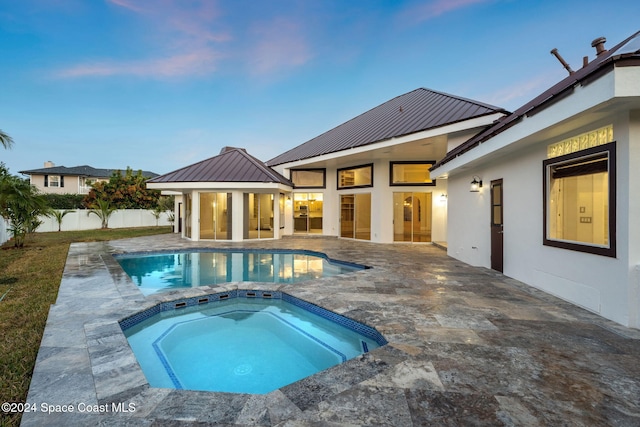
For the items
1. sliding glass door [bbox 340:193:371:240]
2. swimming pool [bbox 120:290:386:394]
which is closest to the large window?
sliding glass door [bbox 340:193:371:240]

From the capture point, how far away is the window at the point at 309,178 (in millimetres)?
16594

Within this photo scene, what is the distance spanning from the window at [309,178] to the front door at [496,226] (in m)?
10.0

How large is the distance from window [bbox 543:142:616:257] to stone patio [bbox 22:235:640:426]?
1.11 m

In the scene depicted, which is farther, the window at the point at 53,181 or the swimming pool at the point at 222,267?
A: the window at the point at 53,181

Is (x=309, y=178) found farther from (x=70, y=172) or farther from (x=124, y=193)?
(x=70, y=172)

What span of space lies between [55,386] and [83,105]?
29.0 m

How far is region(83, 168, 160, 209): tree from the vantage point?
78.0ft

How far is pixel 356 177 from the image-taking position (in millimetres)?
15172

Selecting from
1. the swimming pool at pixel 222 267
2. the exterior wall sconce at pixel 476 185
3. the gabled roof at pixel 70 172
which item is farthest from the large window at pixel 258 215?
the gabled roof at pixel 70 172

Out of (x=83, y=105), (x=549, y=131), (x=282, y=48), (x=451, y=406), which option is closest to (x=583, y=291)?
(x=549, y=131)

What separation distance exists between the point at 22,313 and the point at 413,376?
577cm

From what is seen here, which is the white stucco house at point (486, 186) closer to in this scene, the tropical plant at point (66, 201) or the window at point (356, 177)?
the window at point (356, 177)

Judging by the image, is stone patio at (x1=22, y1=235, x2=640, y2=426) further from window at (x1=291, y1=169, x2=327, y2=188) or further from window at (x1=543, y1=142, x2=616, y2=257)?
window at (x1=291, y1=169, x2=327, y2=188)

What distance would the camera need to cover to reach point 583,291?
459cm
